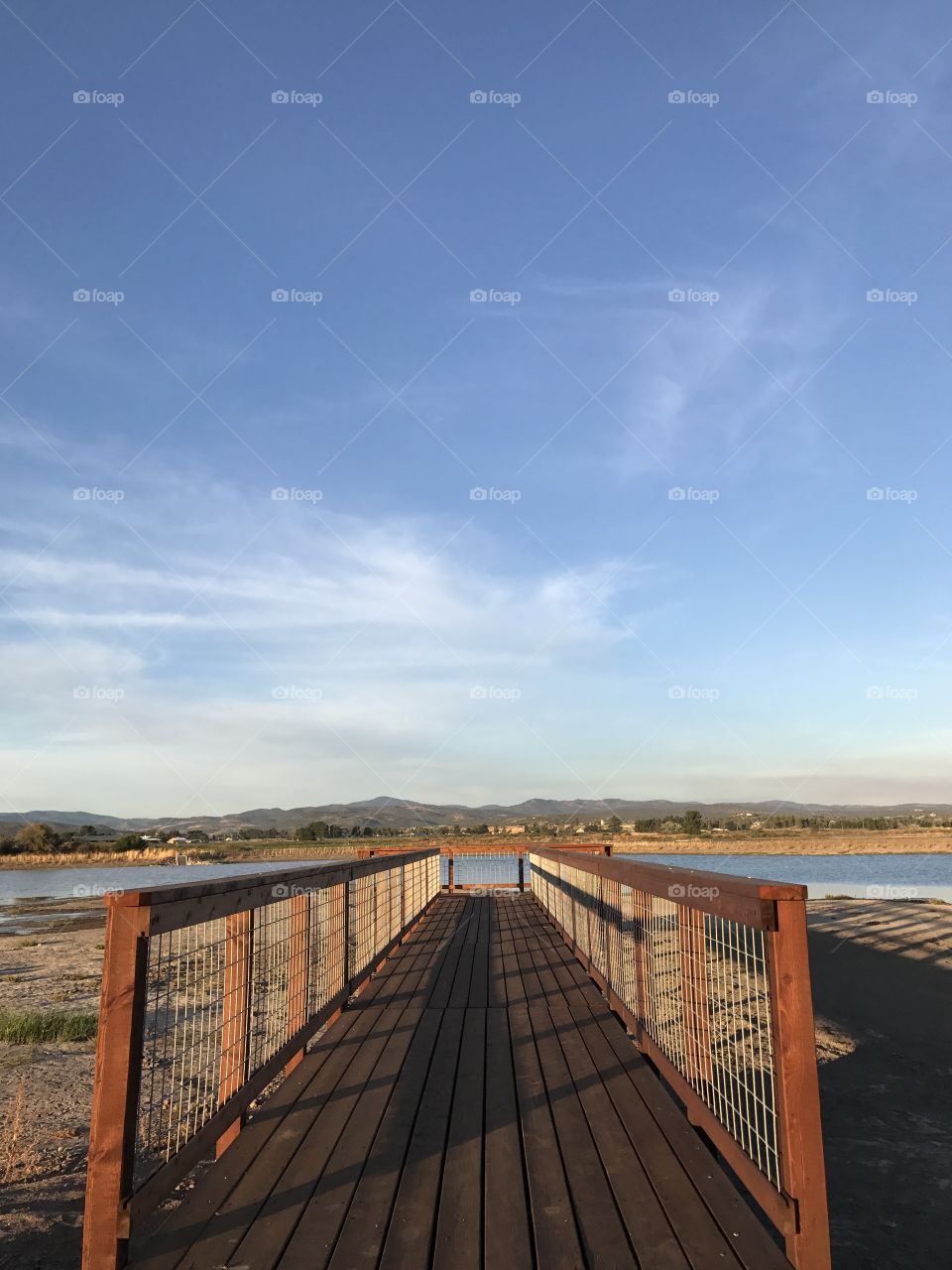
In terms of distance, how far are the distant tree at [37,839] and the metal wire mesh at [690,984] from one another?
69325 mm

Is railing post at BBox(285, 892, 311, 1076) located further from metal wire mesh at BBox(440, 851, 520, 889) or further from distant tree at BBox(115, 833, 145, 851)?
distant tree at BBox(115, 833, 145, 851)

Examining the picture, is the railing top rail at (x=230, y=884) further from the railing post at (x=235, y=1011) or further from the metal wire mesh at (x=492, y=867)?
the metal wire mesh at (x=492, y=867)

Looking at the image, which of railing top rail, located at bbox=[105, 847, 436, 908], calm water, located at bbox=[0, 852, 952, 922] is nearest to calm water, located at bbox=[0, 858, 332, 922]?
calm water, located at bbox=[0, 852, 952, 922]

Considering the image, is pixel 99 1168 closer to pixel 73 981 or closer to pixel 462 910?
pixel 73 981

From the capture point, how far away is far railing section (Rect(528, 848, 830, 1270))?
7.72ft

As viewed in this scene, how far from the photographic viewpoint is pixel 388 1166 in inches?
124

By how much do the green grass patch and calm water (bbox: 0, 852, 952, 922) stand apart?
1344 centimetres

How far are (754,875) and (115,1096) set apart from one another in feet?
127

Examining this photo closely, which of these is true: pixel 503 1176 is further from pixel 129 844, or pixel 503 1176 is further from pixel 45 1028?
pixel 129 844

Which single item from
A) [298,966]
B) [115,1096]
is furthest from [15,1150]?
A: [115,1096]

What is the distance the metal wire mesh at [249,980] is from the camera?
3291 millimetres

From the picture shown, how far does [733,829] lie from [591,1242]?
96703mm

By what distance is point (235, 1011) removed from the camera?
11.9ft

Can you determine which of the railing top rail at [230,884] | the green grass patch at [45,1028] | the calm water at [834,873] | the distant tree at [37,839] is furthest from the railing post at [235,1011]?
the distant tree at [37,839]
